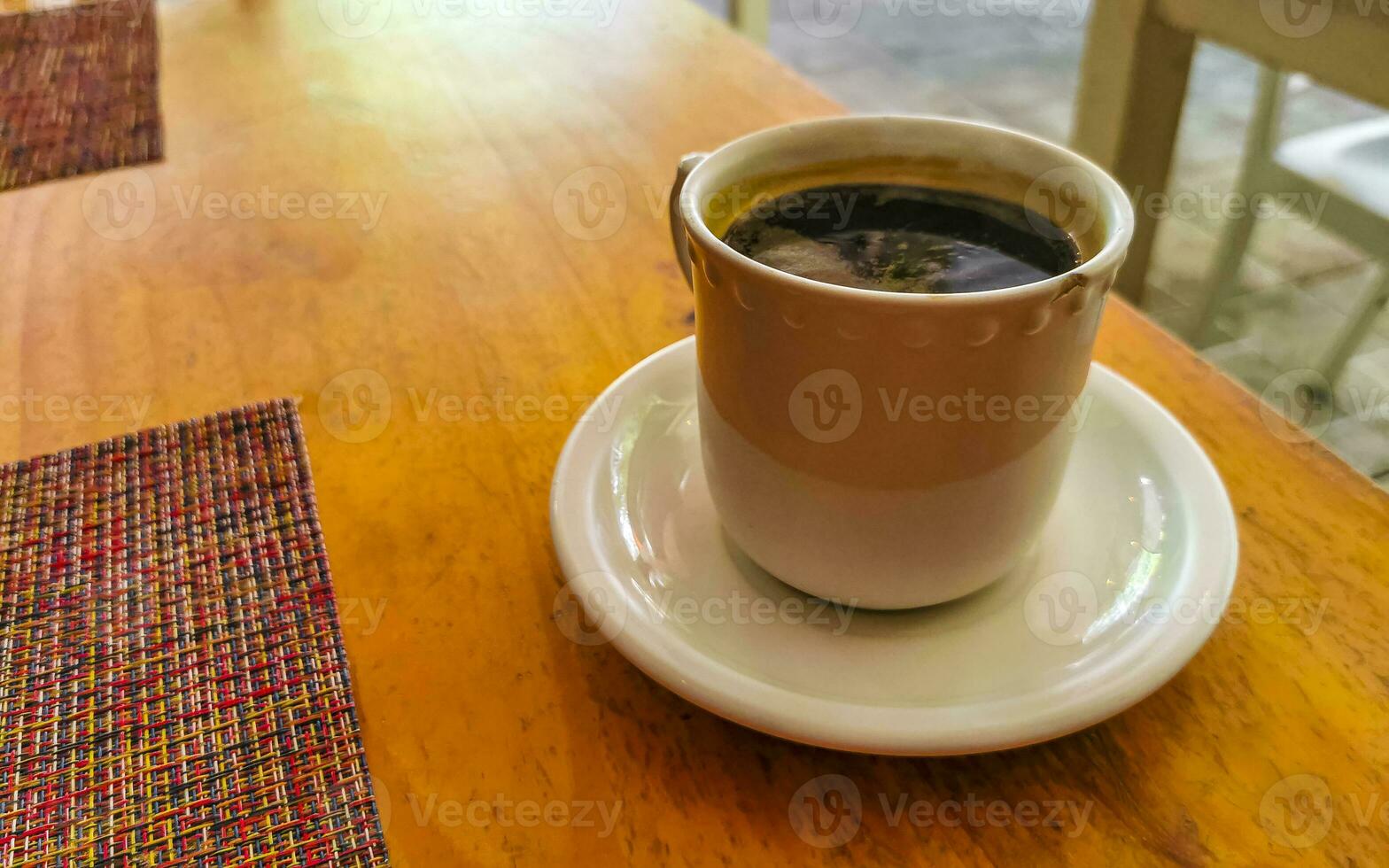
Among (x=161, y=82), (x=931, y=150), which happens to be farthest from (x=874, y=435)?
(x=161, y=82)

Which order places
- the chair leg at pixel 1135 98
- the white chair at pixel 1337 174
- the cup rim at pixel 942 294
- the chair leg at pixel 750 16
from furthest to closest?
the chair leg at pixel 750 16 < the chair leg at pixel 1135 98 < the white chair at pixel 1337 174 < the cup rim at pixel 942 294

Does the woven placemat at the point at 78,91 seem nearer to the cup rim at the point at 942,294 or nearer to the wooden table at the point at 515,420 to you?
the wooden table at the point at 515,420

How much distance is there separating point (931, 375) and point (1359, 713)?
0.19 metres

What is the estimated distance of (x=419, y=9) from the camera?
0.99 meters

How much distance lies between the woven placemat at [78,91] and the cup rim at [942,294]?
564 mm

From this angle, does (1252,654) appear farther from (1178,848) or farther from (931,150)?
(931,150)

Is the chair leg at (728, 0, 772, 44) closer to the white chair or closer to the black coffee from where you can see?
the white chair

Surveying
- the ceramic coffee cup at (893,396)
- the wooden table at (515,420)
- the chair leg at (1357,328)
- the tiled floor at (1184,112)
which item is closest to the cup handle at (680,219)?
the ceramic coffee cup at (893,396)

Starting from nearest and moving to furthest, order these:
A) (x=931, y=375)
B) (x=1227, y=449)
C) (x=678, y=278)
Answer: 1. (x=931, y=375)
2. (x=1227, y=449)
3. (x=678, y=278)

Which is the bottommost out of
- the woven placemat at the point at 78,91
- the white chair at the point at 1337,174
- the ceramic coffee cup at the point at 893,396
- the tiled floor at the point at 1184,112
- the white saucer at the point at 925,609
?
the tiled floor at the point at 1184,112

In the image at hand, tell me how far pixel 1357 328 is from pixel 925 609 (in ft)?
3.94

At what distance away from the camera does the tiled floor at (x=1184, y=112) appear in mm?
1476

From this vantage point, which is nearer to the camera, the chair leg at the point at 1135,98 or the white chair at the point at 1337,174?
the white chair at the point at 1337,174

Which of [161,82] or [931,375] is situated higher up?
[931,375]
